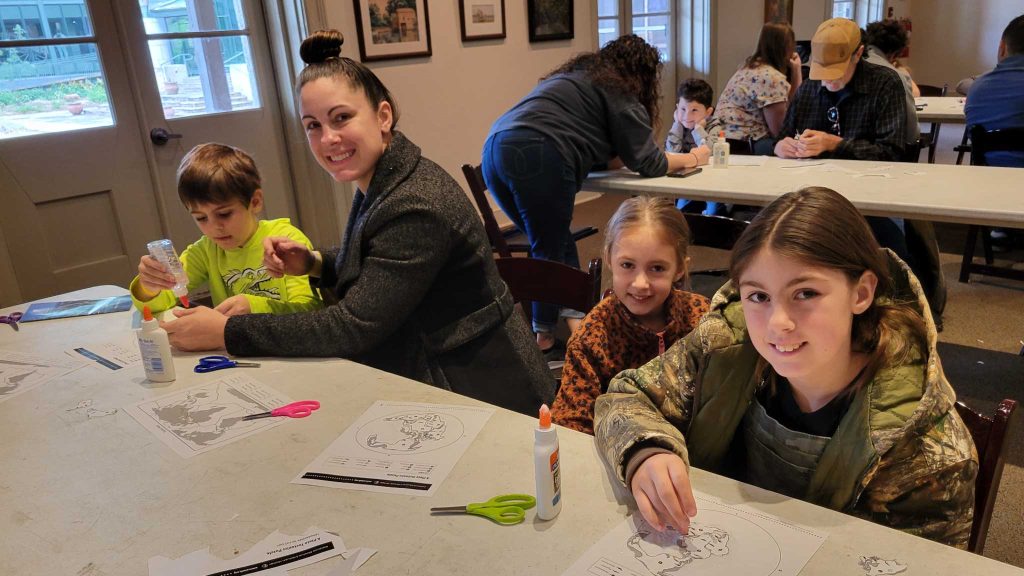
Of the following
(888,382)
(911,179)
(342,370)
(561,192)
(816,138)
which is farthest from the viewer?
(816,138)

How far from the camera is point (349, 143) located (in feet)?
4.88

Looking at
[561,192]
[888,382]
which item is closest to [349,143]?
[888,382]

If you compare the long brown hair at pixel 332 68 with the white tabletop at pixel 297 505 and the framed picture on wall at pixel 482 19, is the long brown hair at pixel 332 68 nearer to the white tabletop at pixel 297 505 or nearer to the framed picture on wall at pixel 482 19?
the white tabletop at pixel 297 505

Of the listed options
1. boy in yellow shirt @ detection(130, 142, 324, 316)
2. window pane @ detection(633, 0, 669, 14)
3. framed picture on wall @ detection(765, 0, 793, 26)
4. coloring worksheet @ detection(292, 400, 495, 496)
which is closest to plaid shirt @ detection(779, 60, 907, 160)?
boy in yellow shirt @ detection(130, 142, 324, 316)

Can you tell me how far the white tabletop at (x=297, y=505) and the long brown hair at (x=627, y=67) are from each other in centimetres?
180

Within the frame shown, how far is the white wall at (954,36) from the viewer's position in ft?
32.9

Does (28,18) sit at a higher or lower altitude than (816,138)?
higher

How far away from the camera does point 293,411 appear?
128cm

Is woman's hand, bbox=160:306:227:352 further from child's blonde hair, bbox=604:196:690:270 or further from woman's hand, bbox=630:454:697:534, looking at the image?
woman's hand, bbox=630:454:697:534

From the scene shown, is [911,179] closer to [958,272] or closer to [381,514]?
[958,272]

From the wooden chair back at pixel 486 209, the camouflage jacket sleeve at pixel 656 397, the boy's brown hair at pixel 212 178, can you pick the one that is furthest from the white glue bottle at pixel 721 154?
the camouflage jacket sleeve at pixel 656 397

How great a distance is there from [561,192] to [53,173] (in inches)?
90.5

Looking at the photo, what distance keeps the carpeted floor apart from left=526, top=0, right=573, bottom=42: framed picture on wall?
209cm

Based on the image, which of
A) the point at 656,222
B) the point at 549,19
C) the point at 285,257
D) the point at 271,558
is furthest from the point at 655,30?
the point at 271,558
